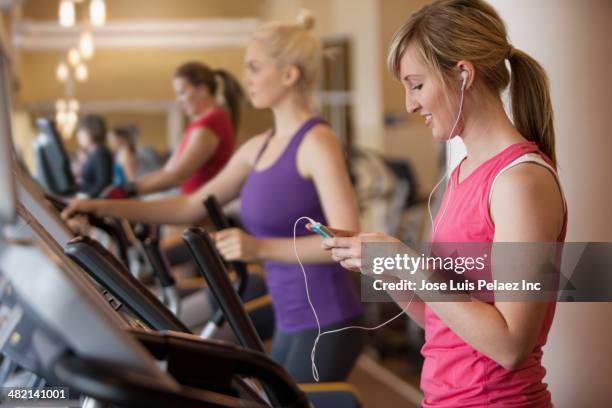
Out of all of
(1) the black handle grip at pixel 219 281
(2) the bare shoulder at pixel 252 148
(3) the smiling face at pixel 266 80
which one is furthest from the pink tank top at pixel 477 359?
(2) the bare shoulder at pixel 252 148

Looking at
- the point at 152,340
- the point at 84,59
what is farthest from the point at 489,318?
the point at 84,59

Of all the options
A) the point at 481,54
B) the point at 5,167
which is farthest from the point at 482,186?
the point at 5,167

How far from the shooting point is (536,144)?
1.46 meters

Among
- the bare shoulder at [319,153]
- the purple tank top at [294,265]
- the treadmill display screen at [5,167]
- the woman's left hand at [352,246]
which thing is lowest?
the purple tank top at [294,265]

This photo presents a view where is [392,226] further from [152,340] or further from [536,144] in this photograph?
[152,340]

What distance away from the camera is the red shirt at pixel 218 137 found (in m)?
3.45

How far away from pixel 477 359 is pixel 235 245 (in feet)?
2.88

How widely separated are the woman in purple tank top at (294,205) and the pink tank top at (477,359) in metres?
0.76

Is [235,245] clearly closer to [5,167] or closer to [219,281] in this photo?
[219,281]

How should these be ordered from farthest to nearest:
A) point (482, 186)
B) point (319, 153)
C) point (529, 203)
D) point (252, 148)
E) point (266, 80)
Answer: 1. point (252, 148)
2. point (266, 80)
3. point (319, 153)
4. point (482, 186)
5. point (529, 203)

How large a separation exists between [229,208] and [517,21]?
1.95 m

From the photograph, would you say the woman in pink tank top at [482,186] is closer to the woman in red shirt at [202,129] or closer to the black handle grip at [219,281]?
the black handle grip at [219,281]

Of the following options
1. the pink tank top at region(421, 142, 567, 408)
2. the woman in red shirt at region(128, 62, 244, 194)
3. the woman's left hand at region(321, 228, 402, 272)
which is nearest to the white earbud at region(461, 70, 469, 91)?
the pink tank top at region(421, 142, 567, 408)

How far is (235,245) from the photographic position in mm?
2105
